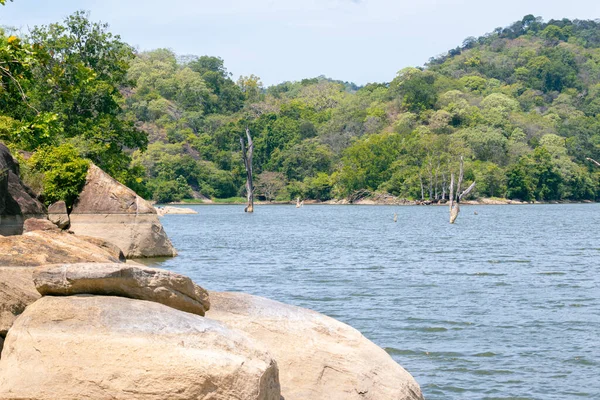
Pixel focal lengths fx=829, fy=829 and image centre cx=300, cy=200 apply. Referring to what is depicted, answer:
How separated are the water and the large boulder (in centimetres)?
542

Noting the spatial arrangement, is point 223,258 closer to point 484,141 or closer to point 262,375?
point 262,375

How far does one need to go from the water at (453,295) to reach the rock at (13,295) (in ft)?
19.4

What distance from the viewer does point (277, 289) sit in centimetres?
2386

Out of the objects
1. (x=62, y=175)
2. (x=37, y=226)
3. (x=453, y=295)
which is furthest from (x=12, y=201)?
(x=453, y=295)

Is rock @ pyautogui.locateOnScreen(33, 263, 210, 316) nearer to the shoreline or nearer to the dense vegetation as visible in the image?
the dense vegetation

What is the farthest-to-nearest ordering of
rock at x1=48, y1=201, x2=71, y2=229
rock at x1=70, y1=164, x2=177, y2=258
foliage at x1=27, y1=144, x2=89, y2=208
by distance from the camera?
1. foliage at x1=27, y1=144, x2=89, y2=208
2. rock at x1=48, y1=201, x2=71, y2=229
3. rock at x1=70, y1=164, x2=177, y2=258

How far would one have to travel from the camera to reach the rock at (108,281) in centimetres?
804

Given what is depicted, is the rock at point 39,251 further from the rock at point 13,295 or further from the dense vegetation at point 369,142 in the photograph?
the dense vegetation at point 369,142

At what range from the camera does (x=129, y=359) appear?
7062 mm

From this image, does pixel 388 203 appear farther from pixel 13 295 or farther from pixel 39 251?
pixel 13 295

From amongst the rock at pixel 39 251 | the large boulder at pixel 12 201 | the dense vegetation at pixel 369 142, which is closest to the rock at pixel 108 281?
the rock at pixel 39 251

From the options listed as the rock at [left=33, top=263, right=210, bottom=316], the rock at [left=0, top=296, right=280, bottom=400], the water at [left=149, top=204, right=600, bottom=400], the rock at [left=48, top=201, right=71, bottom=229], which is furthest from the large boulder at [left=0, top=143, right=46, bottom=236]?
the rock at [left=0, top=296, right=280, bottom=400]

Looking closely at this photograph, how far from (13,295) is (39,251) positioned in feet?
4.23

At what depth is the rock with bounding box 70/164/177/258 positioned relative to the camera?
28.8 m
